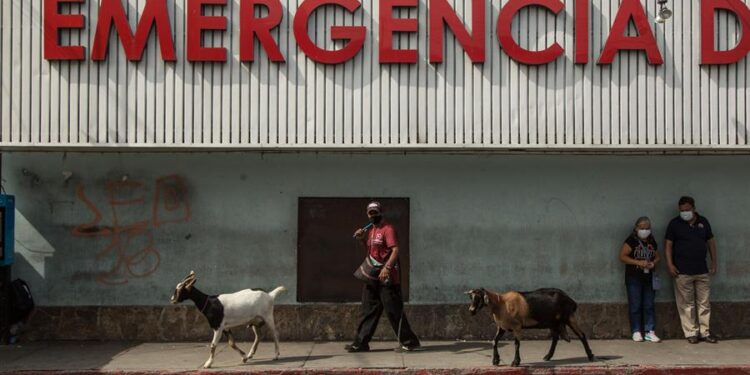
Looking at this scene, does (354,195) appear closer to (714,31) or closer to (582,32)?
(582,32)

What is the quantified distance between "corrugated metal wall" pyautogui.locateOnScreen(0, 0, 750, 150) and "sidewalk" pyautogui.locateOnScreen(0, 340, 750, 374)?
103 inches

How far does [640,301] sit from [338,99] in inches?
192

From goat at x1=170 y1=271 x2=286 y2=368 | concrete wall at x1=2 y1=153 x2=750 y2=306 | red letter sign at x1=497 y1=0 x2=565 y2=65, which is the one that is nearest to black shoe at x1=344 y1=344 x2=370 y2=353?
goat at x1=170 y1=271 x2=286 y2=368

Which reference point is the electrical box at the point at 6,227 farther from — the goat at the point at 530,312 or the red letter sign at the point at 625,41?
the red letter sign at the point at 625,41

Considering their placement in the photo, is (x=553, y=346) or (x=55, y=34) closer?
(x=553, y=346)

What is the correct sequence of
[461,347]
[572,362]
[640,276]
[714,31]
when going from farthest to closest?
[640,276]
[461,347]
[714,31]
[572,362]

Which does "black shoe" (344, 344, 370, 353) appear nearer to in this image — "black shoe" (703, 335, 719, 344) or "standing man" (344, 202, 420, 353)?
"standing man" (344, 202, 420, 353)

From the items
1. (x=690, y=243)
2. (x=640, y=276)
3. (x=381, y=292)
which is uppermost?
(x=690, y=243)

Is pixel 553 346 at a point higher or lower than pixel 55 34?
lower

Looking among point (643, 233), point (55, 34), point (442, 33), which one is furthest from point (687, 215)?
point (55, 34)

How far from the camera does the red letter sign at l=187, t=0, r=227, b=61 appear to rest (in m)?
10.3

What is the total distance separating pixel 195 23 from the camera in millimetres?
10320

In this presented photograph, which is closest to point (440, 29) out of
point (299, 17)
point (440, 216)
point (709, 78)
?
point (299, 17)

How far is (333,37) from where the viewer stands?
10367mm
